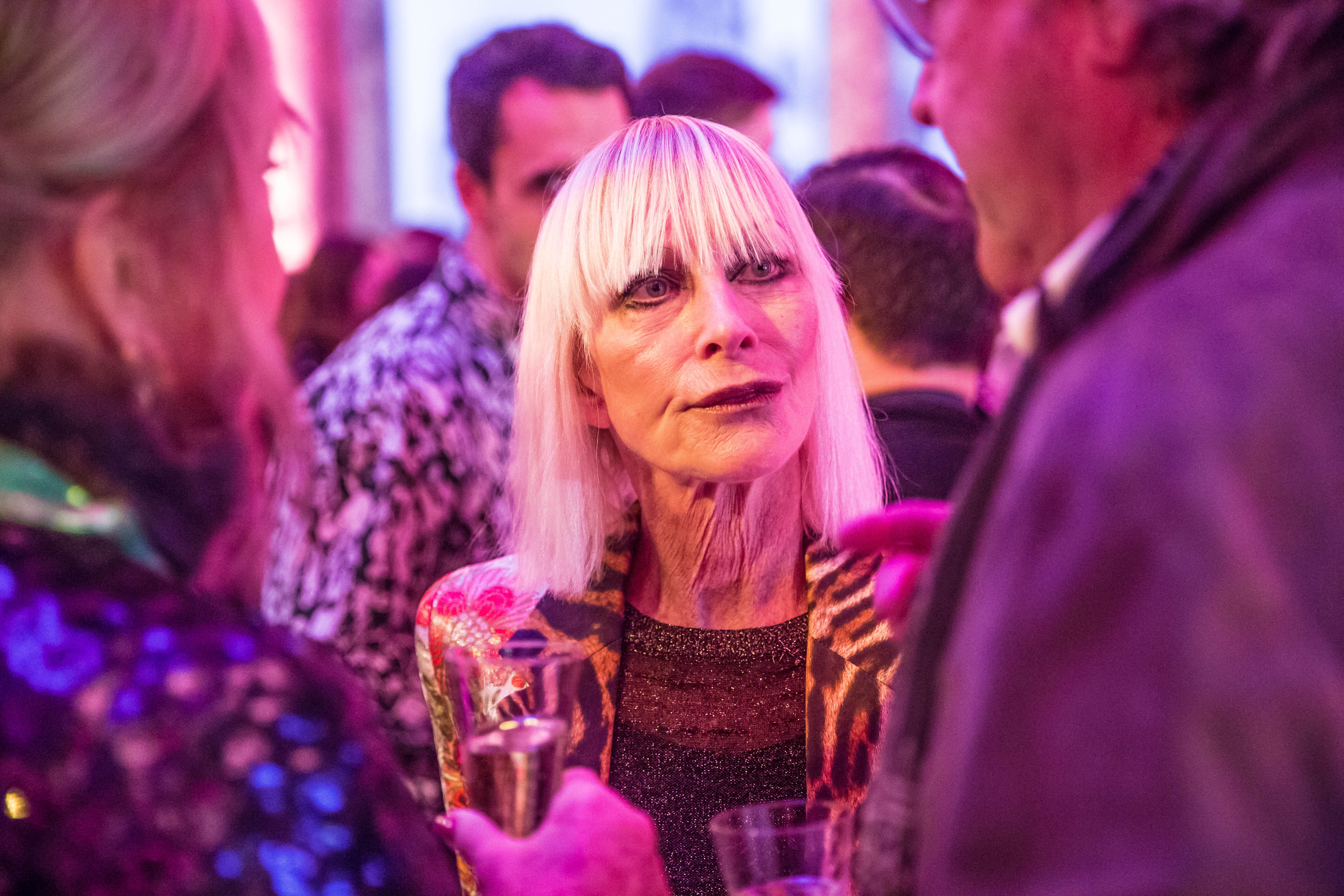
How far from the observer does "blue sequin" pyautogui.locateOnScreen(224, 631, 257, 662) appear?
1130mm

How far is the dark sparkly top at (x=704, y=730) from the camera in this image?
84.5 inches

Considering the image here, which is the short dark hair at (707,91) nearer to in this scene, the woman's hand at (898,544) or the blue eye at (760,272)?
the blue eye at (760,272)

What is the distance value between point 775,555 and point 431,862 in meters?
1.27

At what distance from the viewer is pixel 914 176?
127 inches

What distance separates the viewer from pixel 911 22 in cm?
142

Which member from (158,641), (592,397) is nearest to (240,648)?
(158,641)

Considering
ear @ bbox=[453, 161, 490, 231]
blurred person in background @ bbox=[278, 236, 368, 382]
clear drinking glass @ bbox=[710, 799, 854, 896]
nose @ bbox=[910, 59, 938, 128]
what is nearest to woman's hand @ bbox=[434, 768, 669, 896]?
clear drinking glass @ bbox=[710, 799, 854, 896]

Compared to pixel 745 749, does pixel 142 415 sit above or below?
above

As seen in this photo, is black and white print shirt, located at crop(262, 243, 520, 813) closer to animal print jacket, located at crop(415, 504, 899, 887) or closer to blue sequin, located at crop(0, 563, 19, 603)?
animal print jacket, located at crop(415, 504, 899, 887)

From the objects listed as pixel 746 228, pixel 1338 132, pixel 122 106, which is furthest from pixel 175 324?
pixel 746 228

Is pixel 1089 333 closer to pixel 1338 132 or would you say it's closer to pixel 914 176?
pixel 1338 132

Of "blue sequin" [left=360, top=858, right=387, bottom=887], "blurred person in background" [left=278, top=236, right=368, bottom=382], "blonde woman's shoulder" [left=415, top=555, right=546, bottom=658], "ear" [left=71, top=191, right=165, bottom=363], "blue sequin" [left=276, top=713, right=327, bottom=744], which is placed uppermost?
"ear" [left=71, top=191, right=165, bottom=363]

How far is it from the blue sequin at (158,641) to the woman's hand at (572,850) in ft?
1.47

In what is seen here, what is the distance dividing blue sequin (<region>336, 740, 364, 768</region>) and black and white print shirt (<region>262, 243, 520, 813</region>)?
1.49 meters
